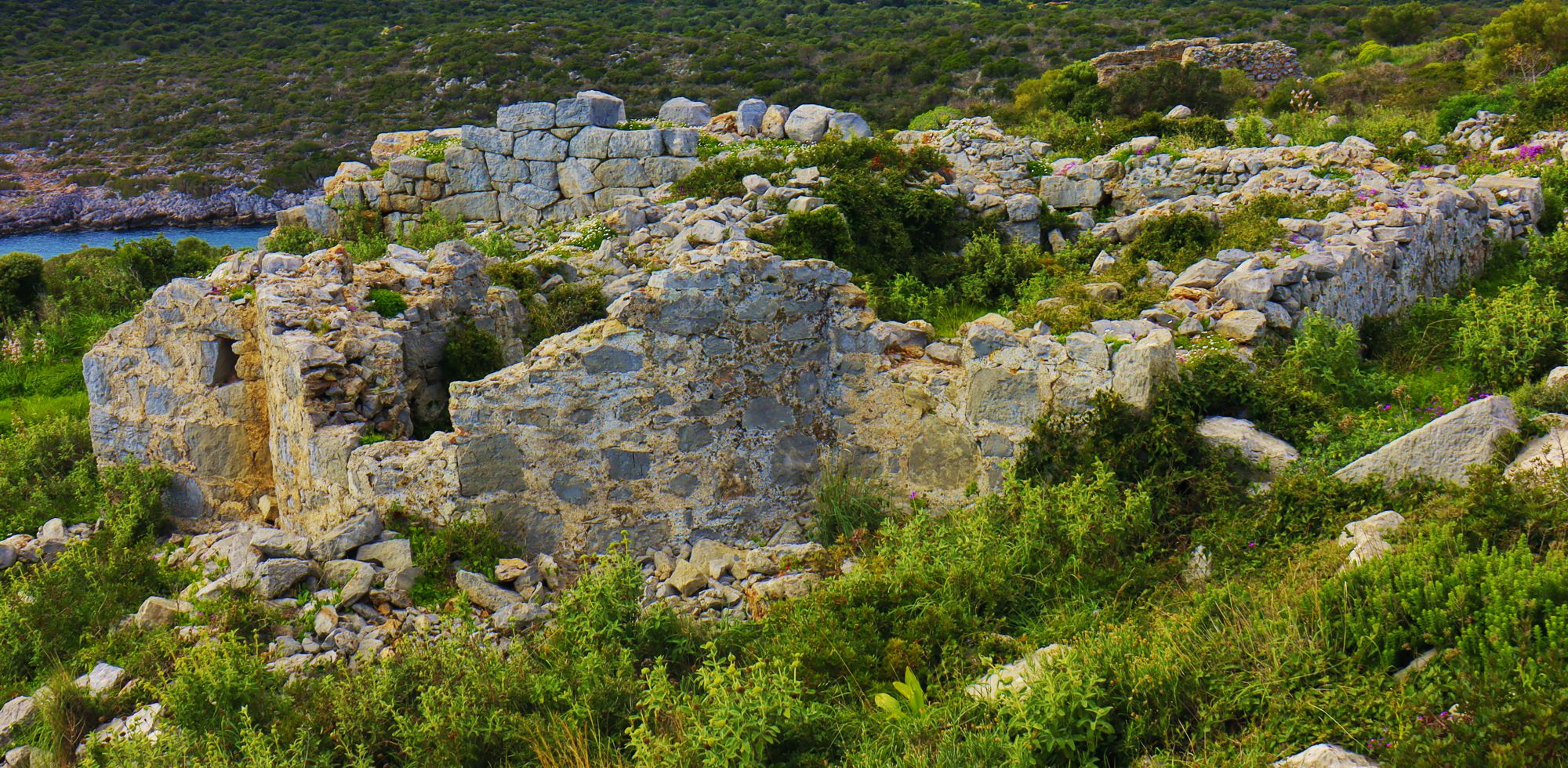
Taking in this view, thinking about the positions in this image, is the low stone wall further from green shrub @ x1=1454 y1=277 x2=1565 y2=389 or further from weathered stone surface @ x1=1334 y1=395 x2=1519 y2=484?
green shrub @ x1=1454 y1=277 x2=1565 y2=389

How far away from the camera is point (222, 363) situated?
36.4 ft

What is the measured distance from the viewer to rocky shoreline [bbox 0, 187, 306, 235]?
1565 inches

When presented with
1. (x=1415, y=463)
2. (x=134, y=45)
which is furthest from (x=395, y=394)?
(x=134, y=45)

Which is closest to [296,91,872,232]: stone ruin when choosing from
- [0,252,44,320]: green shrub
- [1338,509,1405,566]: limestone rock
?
[0,252,44,320]: green shrub

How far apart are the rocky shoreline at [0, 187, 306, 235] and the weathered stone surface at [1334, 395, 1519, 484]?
39144 mm

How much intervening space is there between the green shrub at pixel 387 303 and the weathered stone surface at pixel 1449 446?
8.92 meters

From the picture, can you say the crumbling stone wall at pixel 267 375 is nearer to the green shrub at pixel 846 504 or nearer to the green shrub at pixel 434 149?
the green shrub at pixel 846 504

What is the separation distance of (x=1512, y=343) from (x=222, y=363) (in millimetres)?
12263

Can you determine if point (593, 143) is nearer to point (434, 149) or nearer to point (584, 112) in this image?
point (584, 112)

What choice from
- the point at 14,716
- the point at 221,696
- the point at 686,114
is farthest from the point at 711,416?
the point at 686,114

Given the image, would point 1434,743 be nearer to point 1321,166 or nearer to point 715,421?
point 715,421

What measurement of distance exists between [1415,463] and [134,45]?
6273 centimetres

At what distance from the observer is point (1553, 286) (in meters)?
12.2

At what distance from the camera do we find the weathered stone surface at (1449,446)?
276 inches
